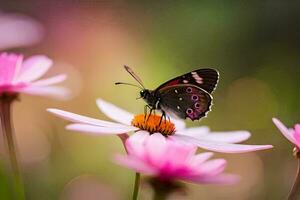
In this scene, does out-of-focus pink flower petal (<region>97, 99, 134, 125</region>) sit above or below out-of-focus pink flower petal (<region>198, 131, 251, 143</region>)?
above

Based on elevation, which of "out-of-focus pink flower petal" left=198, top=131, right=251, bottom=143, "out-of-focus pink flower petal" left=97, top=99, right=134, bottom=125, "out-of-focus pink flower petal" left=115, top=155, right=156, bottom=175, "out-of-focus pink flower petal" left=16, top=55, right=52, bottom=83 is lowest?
"out-of-focus pink flower petal" left=198, top=131, right=251, bottom=143

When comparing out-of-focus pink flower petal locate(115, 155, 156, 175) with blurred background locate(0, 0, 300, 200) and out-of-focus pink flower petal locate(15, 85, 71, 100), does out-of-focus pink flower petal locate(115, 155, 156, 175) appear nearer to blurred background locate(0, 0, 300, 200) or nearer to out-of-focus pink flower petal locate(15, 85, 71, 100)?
out-of-focus pink flower petal locate(15, 85, 71, 100)

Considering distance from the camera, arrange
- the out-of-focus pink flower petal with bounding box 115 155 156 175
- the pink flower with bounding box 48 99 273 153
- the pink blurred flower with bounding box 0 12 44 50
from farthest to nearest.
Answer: the pink blurred flower with bounding box 0 12 44 50 → the pink flower with bounding box 48 99 273 153 → the out-of-focus pink flower petal with bounding box 115 155 156 175

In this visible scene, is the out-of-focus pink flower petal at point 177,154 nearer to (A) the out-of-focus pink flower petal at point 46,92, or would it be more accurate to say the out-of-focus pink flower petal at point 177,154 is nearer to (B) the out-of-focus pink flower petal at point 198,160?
(B) the out-of-focus pink flower petal at point 198,160

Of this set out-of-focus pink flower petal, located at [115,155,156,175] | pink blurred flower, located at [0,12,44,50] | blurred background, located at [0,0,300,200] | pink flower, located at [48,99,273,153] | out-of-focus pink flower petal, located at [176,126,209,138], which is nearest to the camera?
out-of-focus pink flower petal, located at [115,155,156,175]

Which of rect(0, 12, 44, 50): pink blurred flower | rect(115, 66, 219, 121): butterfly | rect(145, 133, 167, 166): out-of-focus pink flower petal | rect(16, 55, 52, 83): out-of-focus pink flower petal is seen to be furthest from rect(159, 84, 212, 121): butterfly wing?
rect(0, 12, 44, 50): pink blurred flower

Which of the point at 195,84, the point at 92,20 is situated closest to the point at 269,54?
the point at 92,20

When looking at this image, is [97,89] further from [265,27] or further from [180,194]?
[180,194]
